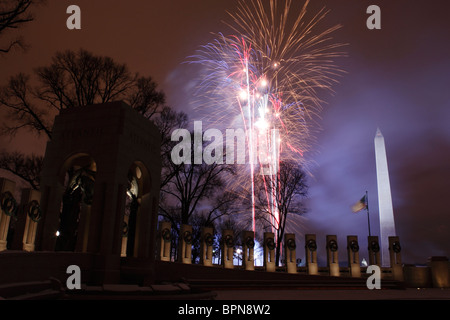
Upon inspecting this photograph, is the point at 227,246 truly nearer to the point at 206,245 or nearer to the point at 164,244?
the point at 206,245

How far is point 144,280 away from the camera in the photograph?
57.9 ft

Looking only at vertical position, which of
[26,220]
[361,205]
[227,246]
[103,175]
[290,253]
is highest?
[361,205]

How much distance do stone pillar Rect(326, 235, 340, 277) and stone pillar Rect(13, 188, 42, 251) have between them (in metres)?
18.7

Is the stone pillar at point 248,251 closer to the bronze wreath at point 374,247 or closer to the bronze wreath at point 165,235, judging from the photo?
the bronze wreath at point 165,235

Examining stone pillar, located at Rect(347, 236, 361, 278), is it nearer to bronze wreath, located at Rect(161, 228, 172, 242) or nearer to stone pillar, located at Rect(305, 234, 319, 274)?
stone pillar, located at Rect(305, 234, 319, 274)

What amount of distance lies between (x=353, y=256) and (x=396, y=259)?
313 cm

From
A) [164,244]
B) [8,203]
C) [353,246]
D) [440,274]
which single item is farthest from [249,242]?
[8,203]

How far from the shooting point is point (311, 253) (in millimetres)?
25781

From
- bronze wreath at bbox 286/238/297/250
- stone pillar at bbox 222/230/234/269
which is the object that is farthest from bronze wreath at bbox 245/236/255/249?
bronze wreath at bbox 286/238/297/250

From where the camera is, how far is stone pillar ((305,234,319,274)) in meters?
25.2

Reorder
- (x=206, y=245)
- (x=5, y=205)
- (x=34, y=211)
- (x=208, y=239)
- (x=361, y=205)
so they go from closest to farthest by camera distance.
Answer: (x=5, y=205) < (x=34, y=211) < (x=208, y=239) < (x=206, y=245) < (x=361, y=205)

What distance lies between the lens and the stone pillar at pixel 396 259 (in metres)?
25.9

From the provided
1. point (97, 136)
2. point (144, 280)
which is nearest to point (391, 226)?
point (144, 280)
